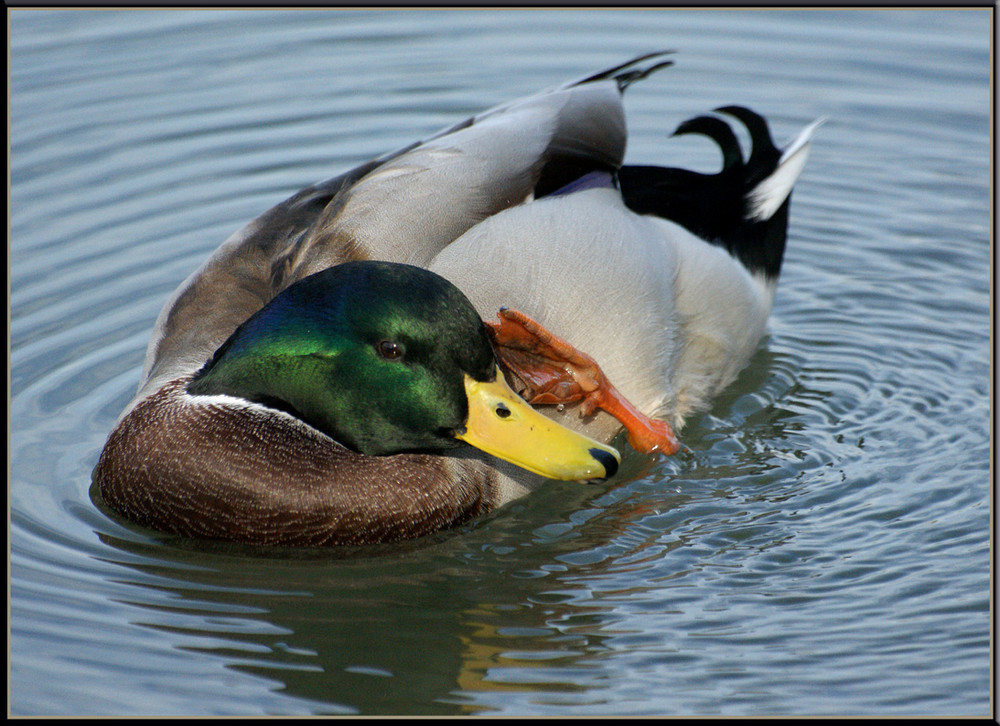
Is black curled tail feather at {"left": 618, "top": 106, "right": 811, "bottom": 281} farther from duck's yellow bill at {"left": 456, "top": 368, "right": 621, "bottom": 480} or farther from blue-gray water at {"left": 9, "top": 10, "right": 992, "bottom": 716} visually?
duck's yellow bill at {"left": 456, "top": 368, "right": 621, "bottom": 480}

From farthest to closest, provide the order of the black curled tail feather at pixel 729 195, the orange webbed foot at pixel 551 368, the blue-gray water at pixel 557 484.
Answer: the black curled tail feather at pixel 729 195 → the orange webbed foot at pixel 551 368 → the blue-gray water at pixel 557 484

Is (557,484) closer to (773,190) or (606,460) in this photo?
(606,460)

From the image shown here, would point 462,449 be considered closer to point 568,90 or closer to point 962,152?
point 568,90

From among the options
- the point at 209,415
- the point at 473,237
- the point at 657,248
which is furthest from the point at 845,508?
the point at 209,415

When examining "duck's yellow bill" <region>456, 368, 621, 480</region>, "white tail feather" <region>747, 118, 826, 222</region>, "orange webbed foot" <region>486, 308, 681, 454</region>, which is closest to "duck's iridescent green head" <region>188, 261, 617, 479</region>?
"duck's yellow bill" <region>456, 368, 621, 480</region>

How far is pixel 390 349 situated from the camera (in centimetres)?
420

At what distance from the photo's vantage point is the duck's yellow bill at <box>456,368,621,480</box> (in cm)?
419

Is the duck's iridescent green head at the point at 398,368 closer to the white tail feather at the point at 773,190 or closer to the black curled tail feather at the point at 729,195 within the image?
the black curled tail feather at the point at 729,195

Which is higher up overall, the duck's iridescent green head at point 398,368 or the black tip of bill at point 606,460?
the duck's iridescent green head at point 398,368

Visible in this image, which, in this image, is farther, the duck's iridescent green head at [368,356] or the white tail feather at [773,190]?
the white tail feather at [773,190]

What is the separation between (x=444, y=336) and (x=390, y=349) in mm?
202

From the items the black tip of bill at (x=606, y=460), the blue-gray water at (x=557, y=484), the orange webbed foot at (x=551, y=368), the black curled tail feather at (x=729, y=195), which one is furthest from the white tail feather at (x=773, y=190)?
the black tip of bill at (x=606, y=460)

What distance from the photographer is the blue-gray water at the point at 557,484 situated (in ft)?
13.4

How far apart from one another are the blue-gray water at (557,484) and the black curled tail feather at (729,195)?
1.96ft
